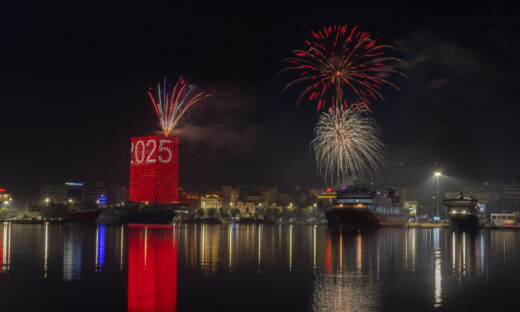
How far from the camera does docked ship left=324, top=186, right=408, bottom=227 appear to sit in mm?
99875

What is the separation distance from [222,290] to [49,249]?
21743 millimetres

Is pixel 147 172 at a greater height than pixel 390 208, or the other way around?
pixel 147 172

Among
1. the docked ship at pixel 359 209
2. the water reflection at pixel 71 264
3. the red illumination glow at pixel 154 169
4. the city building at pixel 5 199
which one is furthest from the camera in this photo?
the city building at pixel 5 199

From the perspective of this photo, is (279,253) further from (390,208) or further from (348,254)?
(390,208)

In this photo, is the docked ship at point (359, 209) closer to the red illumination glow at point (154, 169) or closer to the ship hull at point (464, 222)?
the ship hull at point (464, 222)

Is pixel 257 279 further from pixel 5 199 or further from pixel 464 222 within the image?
pixel 5 199

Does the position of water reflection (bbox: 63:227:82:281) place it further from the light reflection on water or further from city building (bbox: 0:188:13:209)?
city building (bbox: 0:188:13:209)

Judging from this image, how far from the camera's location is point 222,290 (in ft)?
64.6

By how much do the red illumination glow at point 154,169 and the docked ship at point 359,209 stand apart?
163ft

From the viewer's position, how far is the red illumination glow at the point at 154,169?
138 m

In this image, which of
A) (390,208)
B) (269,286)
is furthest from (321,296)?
(390,208)

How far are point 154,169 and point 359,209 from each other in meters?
60.5

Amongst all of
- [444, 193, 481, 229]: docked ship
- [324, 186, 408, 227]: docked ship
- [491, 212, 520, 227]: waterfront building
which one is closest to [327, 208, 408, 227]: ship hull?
[324, 186, 408, 227]: docked ship

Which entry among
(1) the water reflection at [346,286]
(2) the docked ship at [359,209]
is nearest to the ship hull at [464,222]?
(2) the docked ship at [359,209]
